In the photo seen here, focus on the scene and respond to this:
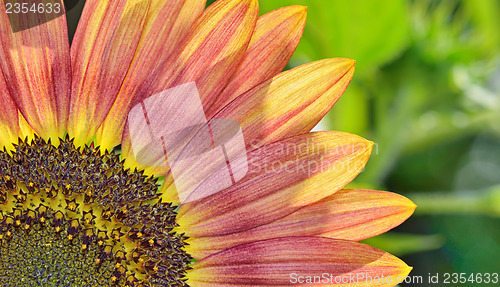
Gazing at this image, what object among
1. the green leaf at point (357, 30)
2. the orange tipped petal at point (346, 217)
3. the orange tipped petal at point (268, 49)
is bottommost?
the orange tipped petal at point (346, 217)

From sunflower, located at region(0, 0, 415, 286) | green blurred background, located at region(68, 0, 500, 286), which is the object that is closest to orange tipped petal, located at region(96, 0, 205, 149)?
sunflower, located at region(0, 0, 415, 286)

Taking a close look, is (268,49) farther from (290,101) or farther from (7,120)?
(7,120)

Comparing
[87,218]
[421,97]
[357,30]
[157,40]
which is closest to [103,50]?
[157,40]

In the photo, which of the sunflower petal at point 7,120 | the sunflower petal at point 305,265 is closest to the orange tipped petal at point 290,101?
the sunflower petal at point 305,265

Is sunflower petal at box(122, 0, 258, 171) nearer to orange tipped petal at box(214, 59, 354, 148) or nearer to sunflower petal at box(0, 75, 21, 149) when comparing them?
orange tipped petal at box(214, 59, 354, 148)

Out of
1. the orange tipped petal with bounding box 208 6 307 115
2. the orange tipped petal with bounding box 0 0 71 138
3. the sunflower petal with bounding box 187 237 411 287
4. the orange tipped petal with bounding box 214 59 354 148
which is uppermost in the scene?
the orange tipped petal with bounding box 0 0 71 138

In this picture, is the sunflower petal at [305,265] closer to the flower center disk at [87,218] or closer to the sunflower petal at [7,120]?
the flower center disk at [87,218]

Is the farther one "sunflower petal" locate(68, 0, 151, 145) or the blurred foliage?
the blurred foliage

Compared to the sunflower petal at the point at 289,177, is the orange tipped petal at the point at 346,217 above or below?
below
